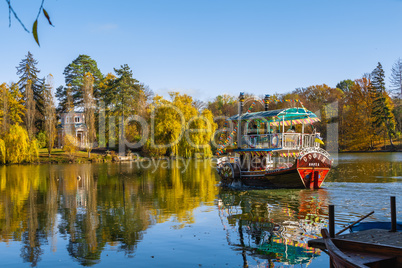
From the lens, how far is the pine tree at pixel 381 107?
76.2 meters

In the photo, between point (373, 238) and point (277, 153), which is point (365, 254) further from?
point (277, 153)

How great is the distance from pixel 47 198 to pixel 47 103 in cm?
3917

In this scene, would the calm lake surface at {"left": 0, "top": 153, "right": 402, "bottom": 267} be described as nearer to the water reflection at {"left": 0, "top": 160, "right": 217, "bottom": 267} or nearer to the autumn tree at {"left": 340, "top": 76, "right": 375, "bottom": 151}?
the water reflection at {"left": 0, "top": 160, "right": 217, "bottom": 267}

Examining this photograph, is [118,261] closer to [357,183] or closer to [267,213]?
[267,213]

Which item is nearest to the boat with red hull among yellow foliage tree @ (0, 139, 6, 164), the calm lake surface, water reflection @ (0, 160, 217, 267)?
the calm lake surface

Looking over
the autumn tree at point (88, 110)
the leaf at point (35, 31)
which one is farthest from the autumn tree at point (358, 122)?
the leaf at point (35, 31)

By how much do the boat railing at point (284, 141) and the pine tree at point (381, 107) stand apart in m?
56.1

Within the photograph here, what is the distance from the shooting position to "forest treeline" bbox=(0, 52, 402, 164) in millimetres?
58094

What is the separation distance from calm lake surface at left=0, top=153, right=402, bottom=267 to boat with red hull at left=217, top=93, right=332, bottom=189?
1.30 meters

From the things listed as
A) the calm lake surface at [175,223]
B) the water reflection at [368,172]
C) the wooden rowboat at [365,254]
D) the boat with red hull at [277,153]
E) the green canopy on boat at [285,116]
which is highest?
the green canopy on boat at [285,116]

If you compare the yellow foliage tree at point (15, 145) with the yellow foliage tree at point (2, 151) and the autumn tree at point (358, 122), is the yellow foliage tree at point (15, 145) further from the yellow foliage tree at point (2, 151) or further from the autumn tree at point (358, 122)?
the autumn tree at point (358, 122)

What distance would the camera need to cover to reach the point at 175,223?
50.5ft

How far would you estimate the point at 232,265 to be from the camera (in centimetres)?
1013

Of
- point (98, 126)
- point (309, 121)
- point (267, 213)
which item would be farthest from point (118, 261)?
point (98, 126)
